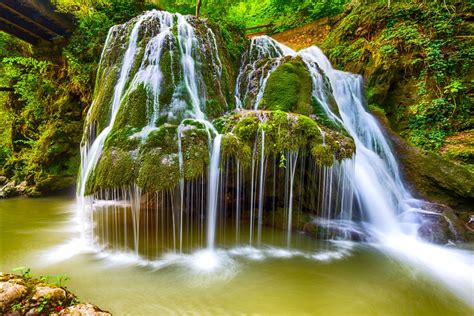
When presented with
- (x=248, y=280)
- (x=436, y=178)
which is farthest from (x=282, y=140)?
(x=436, y=178)

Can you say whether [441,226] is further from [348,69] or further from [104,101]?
[104,101]

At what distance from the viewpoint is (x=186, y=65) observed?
5.91 metres

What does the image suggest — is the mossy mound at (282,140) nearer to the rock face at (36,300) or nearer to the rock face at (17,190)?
the rock face at (36,300)

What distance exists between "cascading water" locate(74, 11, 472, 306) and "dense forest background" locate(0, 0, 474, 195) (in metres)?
2.09

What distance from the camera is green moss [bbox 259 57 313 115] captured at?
5.82m

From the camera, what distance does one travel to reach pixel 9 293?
2.02 metres

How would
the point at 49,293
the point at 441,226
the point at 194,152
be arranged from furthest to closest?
the point at 441,226
the point at 194,152
the point at 49,293

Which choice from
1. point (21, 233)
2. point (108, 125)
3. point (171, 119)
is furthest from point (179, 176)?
point (21, 233)

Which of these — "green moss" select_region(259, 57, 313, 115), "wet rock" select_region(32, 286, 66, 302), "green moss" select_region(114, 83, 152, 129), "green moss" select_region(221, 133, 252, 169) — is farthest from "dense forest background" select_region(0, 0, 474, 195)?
"wet rock" select_region(32, 286, 66, 302)

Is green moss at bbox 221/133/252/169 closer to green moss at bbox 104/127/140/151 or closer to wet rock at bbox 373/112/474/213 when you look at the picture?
green moss at bbox 104/127/140/151

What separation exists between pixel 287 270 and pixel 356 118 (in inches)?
211

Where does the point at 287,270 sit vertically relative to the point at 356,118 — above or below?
below

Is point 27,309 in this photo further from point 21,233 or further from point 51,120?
point 51,120

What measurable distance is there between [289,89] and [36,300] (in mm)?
5587
